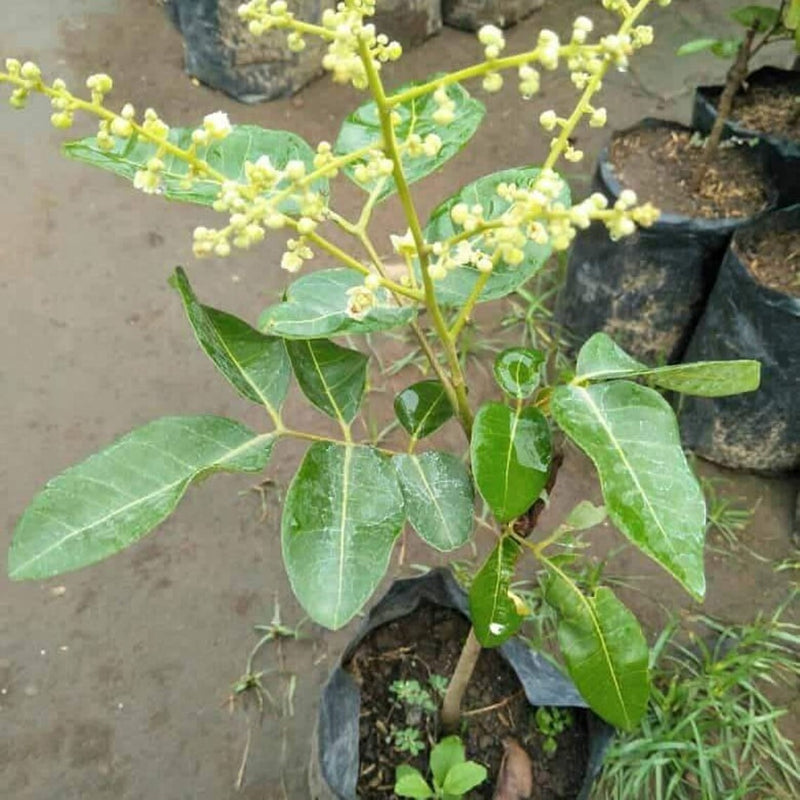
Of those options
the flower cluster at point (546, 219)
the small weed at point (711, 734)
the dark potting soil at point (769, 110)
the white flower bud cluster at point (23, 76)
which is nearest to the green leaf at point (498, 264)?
the flower cluster at point (546, 219)

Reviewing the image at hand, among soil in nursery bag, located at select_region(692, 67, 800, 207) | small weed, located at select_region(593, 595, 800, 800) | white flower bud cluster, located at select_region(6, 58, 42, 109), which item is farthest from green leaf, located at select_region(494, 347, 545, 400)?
soil in nursery bag, located at select_region(692, 67, 800, 207)

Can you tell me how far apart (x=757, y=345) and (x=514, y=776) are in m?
1.06

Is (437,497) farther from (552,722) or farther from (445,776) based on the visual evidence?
(552,722)

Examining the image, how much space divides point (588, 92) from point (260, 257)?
184cm

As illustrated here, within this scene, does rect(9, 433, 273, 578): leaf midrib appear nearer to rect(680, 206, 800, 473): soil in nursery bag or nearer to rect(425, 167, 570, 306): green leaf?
rect(425, 167, 570, 306): green leaf

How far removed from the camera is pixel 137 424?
6.95ft

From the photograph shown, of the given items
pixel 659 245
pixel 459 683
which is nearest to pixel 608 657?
pixel 459 683

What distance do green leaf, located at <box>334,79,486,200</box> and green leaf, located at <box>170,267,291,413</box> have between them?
0.65 ft

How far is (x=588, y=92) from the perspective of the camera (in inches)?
29.3

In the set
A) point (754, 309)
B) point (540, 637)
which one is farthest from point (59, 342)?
point (754, 309)

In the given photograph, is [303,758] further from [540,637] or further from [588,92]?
[588,92]

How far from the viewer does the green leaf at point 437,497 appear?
2.83 feet

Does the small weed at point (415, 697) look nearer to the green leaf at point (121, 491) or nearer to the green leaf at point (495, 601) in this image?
the green leaf at point (495, 601)

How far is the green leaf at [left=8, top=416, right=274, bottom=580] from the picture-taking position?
737 mm
